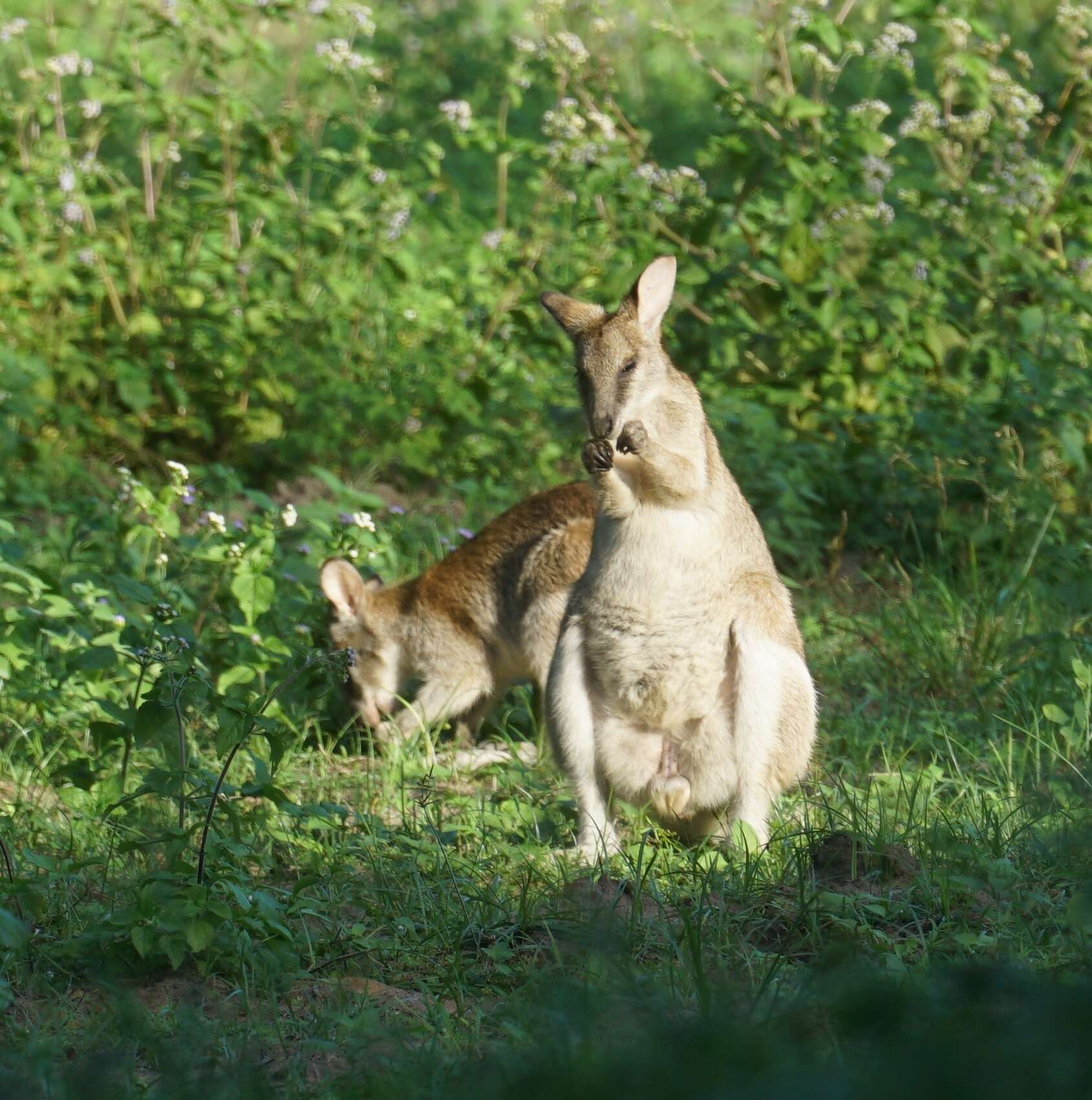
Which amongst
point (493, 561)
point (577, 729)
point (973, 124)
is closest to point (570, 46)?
point (973, 124)

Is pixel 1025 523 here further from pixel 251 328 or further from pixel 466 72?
pixel 466 72

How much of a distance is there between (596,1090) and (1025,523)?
499 centimetres

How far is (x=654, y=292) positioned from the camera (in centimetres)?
480

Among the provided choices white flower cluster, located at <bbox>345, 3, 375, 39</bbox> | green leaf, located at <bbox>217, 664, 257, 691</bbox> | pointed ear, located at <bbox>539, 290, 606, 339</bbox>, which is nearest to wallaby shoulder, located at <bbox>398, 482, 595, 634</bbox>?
green leaf, located at <bbox>217, 664, 257, 691</bbox>

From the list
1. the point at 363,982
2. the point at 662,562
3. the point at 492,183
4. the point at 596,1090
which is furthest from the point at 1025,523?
the point at 492,183

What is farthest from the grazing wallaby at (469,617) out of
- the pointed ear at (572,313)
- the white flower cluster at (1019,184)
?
the white flower cluster at (1019,184)

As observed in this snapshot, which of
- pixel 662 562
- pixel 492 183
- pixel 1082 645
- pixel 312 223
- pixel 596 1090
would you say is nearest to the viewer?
pixel 596 1090

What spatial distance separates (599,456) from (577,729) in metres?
0.77

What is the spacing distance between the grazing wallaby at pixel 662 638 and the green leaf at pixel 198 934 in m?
1.30

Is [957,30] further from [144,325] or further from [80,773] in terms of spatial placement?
[80,773]

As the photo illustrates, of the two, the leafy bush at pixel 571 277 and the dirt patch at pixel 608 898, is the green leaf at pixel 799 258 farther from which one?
the dirt patch at pixel 608 898

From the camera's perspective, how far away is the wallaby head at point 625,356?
468cm

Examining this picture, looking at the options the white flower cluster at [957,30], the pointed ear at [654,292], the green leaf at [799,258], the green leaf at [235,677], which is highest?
the white flower cluster at [957,30]

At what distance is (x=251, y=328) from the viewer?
7902mm
